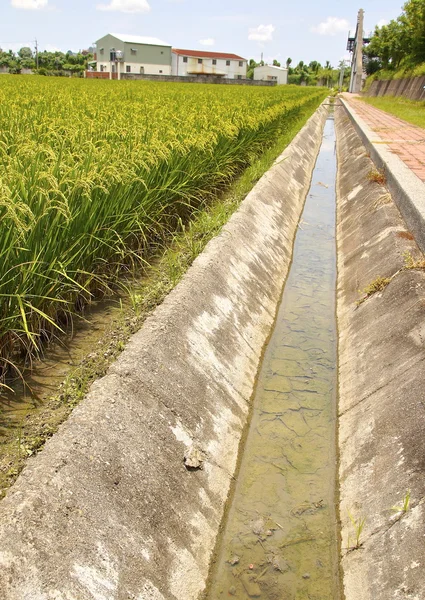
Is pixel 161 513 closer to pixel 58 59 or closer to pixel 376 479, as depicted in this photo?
pixel 376 479

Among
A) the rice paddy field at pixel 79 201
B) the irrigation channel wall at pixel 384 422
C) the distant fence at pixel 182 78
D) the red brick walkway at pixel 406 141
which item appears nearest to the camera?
the irrigation channel wall at pixel 384 422

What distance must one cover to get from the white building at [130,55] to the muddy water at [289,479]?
203ft

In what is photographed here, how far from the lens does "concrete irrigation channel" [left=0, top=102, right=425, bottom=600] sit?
6.44 feet

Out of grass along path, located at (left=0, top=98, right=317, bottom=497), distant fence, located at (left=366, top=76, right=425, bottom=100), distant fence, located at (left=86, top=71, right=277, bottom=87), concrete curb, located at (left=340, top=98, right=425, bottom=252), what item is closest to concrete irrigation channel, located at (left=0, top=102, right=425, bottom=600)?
grass along path, located at (left=0, top=98, right=317, bottom=497)

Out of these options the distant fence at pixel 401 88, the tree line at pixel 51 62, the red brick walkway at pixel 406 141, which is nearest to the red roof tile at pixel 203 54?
the tree line at pixel 51 62

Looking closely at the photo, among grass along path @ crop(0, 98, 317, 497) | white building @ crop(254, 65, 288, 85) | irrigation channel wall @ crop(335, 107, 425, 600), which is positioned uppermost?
white building @ crop(254, 65, 288, 85)

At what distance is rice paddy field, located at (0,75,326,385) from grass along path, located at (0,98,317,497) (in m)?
0.24

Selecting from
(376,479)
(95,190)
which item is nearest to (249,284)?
(95,190)

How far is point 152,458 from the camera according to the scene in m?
2.43

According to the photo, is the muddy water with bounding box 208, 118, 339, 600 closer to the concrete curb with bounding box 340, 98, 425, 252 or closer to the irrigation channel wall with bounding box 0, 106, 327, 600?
the irrigation channel wall with bounding box 0, 106, 327, 600

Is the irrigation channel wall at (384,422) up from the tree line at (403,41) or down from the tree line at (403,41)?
down

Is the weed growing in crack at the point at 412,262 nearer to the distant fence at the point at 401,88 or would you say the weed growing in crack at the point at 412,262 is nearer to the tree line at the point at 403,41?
the distant fence at the point at 401,88

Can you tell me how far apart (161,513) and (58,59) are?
75651mm

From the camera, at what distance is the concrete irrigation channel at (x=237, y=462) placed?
1962mm
